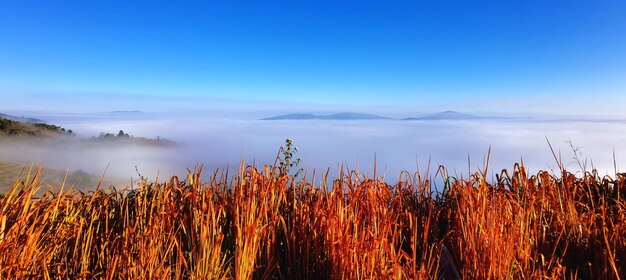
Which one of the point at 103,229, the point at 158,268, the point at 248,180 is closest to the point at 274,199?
the point at 248,180

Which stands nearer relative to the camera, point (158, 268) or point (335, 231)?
point (158, 268)

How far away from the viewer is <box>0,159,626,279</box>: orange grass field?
252 centimetres

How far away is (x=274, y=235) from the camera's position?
9.62 ft

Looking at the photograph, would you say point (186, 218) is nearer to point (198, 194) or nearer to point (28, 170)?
point (198, 194)

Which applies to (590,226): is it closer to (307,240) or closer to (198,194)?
(307,240)

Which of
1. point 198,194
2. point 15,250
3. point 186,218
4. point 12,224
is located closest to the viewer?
point 15,250

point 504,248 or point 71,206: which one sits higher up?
point 71,206

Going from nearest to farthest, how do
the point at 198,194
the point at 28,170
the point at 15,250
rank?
1. the point at 15,250
2. the point at 28,170
3. the point at 198,194

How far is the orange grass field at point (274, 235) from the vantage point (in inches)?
99.2

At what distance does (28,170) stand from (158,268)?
122 cm

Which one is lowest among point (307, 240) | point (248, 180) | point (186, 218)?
point (307, 240)

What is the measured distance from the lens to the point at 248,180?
3268mm

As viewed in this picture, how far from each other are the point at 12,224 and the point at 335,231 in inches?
82.9

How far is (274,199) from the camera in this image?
3215mm
